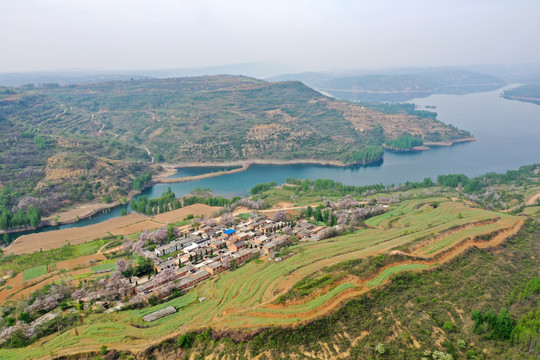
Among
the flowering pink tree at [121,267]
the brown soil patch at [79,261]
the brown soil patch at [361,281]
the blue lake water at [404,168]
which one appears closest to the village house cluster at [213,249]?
the flowering pink tree at [121,267]

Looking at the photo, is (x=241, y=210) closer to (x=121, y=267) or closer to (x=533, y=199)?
(x=121, y=267)

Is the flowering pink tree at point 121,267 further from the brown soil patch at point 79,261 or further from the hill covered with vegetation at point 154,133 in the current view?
the hill covered with vegetation at point 154,133

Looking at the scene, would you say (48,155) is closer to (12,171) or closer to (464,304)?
(12,171)

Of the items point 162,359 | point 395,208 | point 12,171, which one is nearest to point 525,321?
point 162,359

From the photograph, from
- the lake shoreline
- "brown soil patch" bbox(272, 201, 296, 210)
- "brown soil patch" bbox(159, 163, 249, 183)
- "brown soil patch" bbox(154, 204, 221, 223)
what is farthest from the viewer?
"brown soil patch" bbox(159, 163, 249, 183)

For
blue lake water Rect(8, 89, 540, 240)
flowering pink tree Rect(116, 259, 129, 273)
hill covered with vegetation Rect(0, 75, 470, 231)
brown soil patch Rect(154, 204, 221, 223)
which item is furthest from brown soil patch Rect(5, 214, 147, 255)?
flowering pink tree Rect(116, 259, 129, 273)

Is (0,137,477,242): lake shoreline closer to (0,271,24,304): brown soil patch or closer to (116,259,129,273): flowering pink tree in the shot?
(0,271,24,304): brown soil patch

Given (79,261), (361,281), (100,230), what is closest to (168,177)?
(100,230)
